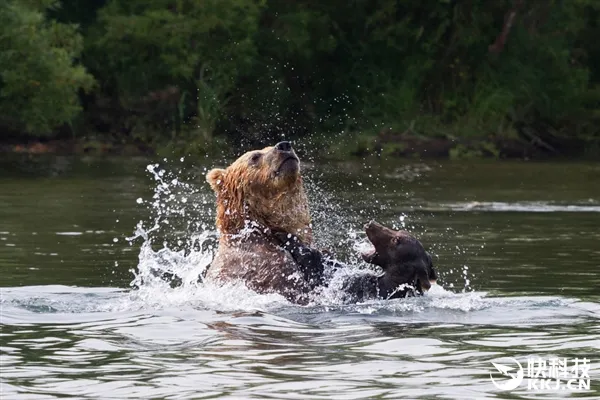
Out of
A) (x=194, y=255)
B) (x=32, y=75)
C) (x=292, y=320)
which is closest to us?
(x=292, y=320)

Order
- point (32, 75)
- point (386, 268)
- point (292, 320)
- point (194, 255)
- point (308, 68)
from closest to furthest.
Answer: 1. point (292, 320)
2. point (386, 268)
3. point (194, 255)
4. point (32, 75)
5. point (308, 68)

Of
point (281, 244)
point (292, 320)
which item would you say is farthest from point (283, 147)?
point (292, 320)

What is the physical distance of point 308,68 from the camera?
46281 millimetres

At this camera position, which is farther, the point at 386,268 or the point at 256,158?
the point at 256,158

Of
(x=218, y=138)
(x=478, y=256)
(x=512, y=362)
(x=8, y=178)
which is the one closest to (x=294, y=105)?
(x=218, y=138)

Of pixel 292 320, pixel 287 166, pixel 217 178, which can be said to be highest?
pixel 287 166

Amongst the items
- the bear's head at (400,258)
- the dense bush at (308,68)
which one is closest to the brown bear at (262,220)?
the bear's head at (400,258)

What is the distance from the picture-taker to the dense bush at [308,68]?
39.3 metres

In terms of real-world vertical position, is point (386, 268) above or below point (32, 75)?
below

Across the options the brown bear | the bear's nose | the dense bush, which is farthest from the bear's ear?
the dense bush

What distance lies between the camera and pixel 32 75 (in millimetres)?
37750

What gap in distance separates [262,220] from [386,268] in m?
1.11

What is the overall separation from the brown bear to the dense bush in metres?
26.4

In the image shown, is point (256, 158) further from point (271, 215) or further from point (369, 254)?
point (369, 254)
